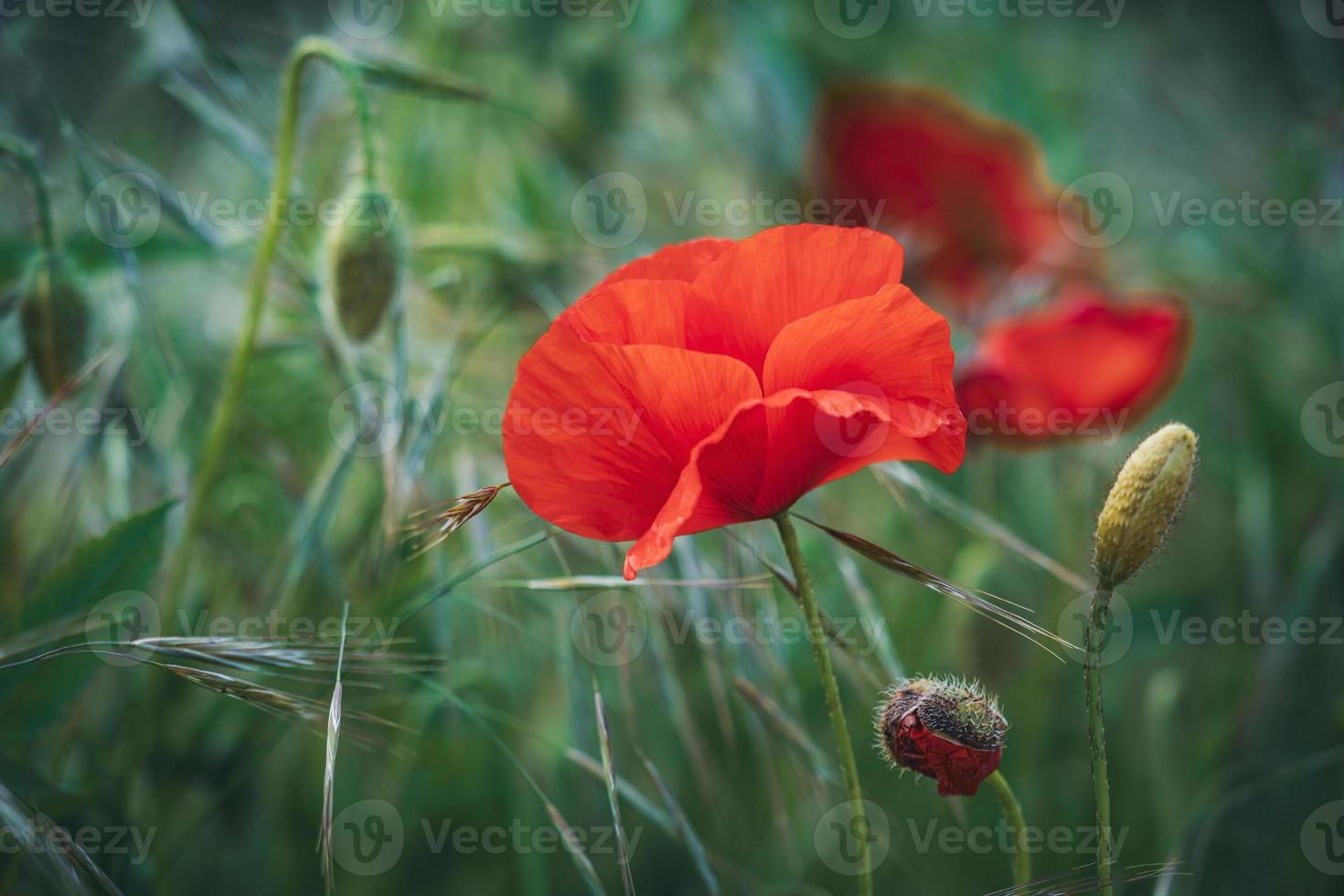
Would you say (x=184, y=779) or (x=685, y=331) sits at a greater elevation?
(x=685, y=331)

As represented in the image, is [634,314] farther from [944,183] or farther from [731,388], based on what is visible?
[944,183]

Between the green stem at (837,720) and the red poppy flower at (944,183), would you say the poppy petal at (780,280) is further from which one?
the red poppy flower at (944,183)

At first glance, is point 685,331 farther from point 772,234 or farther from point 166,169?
point 166,169

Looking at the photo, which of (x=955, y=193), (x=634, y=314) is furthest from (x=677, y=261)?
(x=955, y=193)

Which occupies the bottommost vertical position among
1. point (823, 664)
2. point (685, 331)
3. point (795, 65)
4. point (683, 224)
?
point (823, 664)

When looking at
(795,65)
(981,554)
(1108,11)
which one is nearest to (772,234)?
(981,554)

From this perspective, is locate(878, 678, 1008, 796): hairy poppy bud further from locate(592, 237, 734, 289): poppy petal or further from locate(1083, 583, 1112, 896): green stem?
locate(592, 237, 734, 289): poppy petal

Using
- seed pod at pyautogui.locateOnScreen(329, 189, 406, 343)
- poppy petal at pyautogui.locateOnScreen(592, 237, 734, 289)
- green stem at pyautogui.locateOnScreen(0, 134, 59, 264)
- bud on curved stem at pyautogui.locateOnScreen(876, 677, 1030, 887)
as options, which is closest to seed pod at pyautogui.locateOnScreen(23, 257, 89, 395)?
green stem at pyautogui.locateOnScreen(0, 134, 59, 264)
